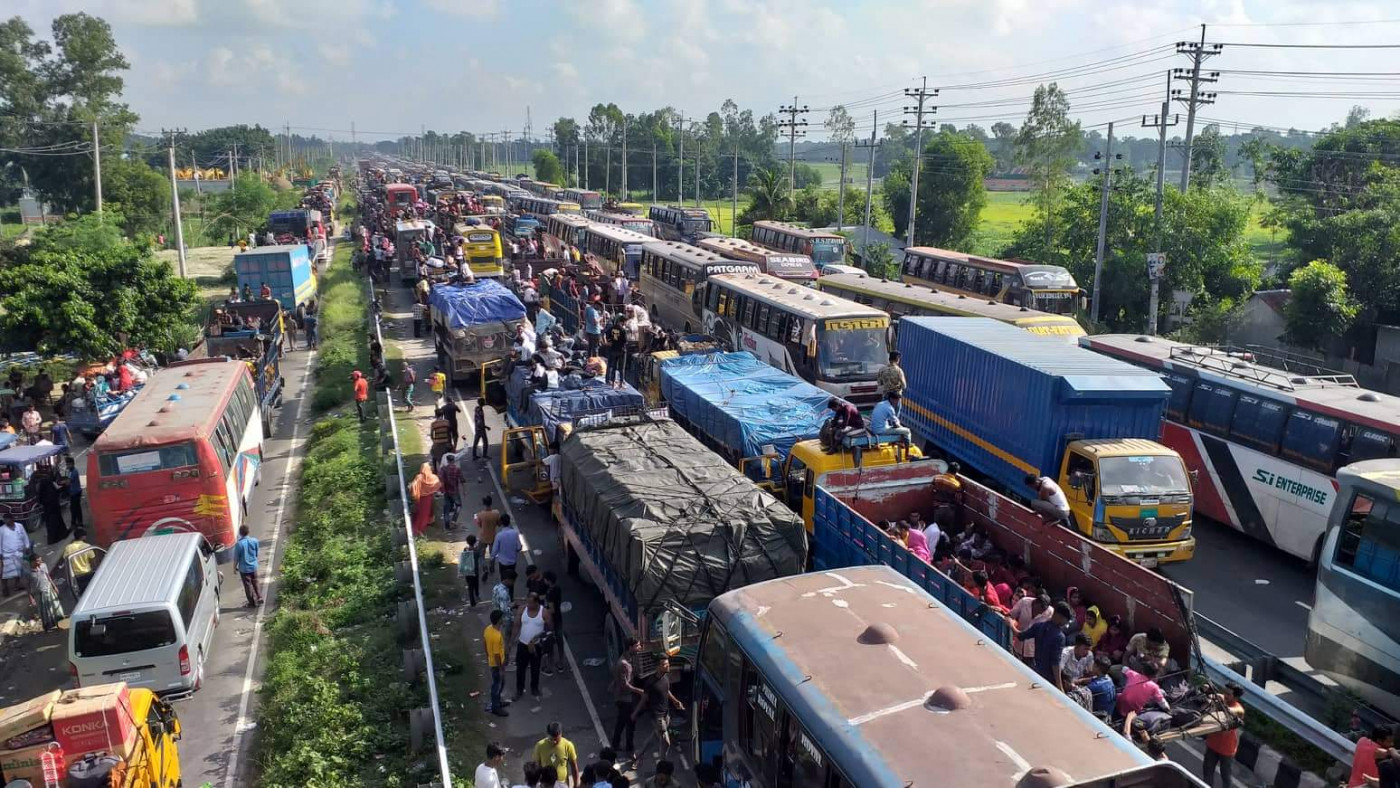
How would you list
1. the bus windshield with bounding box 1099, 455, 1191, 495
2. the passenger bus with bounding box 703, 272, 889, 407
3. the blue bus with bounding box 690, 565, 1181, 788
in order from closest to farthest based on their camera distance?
the blue bus with bounding box 690, 565, 1181, 788 → the bus windshield with bounding box 1099, 455, 1191, 495 → the passenger bus with bounding box 703, 272, 889, 407

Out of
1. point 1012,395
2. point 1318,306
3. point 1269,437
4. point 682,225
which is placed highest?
point 682,225

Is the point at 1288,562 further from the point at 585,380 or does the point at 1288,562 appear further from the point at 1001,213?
the point at 1001,213

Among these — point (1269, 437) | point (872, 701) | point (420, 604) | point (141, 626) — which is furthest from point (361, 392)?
point (872, 701)

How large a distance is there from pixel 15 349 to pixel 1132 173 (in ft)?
133

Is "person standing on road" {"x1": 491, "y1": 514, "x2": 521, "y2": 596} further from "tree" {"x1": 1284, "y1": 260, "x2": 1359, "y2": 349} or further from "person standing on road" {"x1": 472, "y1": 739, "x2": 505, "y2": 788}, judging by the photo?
"tree" {"x1": 1284, "y1": 260, "x2": 1359, "y2": 349}

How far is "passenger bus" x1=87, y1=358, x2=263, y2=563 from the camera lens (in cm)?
1425

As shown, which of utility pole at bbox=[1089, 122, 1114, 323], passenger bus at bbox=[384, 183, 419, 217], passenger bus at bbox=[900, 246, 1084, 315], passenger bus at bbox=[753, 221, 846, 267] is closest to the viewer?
passenger bus at bbox=[900, 246, 1084, 315]

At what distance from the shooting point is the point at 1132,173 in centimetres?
4112

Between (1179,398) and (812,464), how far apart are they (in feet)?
25.2

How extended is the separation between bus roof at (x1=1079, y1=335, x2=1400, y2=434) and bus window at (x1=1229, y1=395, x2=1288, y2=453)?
166 mm

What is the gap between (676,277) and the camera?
3316cm

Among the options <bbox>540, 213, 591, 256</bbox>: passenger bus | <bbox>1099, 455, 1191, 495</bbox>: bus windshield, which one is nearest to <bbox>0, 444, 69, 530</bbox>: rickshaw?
<bbox>1099, 455, 1191, 495</bbox>: bus windshield

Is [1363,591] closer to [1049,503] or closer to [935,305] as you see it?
[1049,503]

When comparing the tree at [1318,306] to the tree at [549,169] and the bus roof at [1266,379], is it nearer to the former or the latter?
the bus roof at [1266,379]
